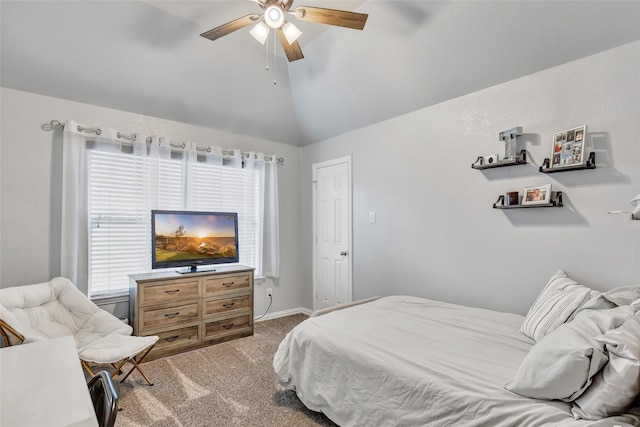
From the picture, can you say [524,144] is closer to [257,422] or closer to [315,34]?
[315,34]

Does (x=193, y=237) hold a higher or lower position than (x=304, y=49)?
lower

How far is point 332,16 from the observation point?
6.68 feet

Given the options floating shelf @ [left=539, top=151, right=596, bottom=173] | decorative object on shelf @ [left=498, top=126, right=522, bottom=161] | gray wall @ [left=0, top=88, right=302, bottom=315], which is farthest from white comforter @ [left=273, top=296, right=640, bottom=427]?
gray wall @ [left=0, top=88, right=302, bottom=315]

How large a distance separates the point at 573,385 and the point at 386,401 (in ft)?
2.80

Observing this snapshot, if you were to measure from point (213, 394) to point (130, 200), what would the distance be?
7.14 feet

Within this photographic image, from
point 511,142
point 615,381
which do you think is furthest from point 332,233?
point 615,381

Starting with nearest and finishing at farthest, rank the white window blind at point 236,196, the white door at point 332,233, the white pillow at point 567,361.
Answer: the white pillow at point 567,361 → the white window blind at point 236,196 → the white door at point 332,233

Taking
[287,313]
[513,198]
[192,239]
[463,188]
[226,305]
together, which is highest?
[463,188]

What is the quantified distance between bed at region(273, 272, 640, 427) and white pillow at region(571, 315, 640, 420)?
1.3 inches

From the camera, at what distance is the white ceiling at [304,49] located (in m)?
2.32

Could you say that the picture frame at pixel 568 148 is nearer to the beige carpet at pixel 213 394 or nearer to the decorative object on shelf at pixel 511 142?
the decorative object on shelf at pixel 511 142

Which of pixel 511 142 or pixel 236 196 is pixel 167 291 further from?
pixel 511 142

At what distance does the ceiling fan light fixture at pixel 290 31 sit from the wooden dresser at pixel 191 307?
2.46m

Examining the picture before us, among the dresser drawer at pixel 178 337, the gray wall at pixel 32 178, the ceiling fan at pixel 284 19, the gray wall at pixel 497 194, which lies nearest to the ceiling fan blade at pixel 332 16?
the ceiling fan at pixel 284 19
